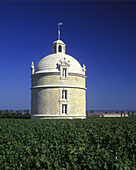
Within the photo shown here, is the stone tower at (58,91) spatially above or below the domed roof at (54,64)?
below

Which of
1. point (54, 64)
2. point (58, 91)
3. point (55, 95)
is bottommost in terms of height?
point (55, 95)

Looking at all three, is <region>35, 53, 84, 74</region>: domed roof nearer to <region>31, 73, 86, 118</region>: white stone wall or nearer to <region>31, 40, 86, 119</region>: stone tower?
<region>31, 40, 86, 119</region>: stone tower

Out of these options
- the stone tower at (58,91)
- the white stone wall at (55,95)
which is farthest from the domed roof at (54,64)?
the white stone wall at (55,95)

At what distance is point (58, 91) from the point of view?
1035 inches

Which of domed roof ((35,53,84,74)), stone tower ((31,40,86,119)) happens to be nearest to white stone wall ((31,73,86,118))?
stone tower ((31,40,86,119))

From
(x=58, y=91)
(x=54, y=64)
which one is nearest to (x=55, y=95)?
(x=58, y=91)

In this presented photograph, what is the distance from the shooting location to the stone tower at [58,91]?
85.9 feet

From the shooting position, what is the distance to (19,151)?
706 cm

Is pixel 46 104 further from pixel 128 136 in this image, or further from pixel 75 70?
pixel 128 136

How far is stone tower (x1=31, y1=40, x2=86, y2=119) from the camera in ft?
85.9

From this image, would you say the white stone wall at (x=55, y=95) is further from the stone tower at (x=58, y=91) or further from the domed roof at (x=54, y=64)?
the domed roof at (x=54, y=64)

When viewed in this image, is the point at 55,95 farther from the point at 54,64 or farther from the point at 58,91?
the point at 54,64

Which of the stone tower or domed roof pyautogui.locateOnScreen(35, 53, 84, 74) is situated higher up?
domed roof pyautogui.locateOnScreen(35, 53, 84, 74)

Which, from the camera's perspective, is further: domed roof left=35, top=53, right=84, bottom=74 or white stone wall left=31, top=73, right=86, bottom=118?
domed roof left=35, top=53, right=84, bottom=74
